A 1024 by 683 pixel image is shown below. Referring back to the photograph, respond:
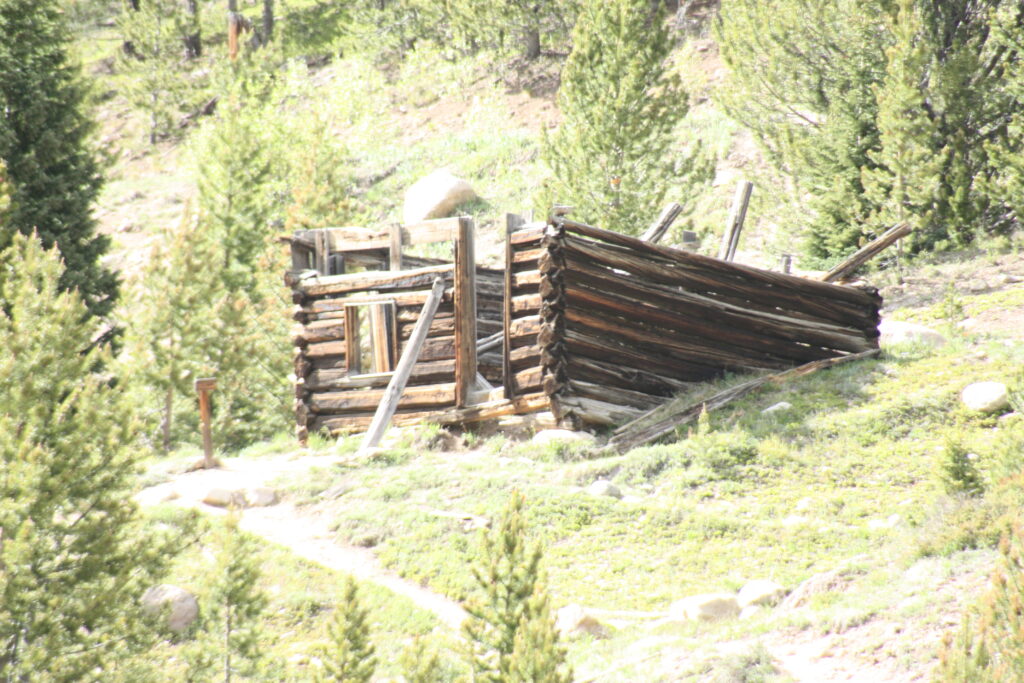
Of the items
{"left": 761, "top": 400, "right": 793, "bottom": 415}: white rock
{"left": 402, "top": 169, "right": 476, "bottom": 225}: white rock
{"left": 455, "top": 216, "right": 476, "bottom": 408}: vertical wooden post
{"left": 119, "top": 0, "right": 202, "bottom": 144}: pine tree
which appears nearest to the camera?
{"left": 761, "top": 400, "right": 793, "bottom": 415}: white rock

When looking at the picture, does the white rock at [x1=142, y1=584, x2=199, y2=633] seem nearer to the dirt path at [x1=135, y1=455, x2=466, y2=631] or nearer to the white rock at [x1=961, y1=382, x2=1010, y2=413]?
the dirt path at [x1=135, y1=455, x2=466, y2=631]

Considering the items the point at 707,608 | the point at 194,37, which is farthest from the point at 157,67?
the point at 707,608

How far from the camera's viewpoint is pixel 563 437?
1088 centimetres

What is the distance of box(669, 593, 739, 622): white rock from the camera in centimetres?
647

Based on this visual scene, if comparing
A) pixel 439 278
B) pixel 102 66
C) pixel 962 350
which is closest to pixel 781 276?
pixel 962 350

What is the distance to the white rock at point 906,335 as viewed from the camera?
1210cm

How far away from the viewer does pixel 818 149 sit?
18953mm

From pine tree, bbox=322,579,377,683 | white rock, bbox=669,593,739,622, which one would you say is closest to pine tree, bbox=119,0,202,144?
white rock, bbox=669,593,739,622

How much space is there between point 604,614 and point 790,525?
6.72 ft

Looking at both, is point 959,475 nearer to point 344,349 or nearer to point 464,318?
point 464,318

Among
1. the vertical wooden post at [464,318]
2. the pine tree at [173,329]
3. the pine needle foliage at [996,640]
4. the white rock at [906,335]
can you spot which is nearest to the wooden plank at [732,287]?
the white rock at [906,335]

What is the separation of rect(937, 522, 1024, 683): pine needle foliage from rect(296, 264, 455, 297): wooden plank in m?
8.82

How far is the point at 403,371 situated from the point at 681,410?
3539mm

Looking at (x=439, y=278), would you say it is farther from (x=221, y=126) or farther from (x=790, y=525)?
(x=221, y=126)
